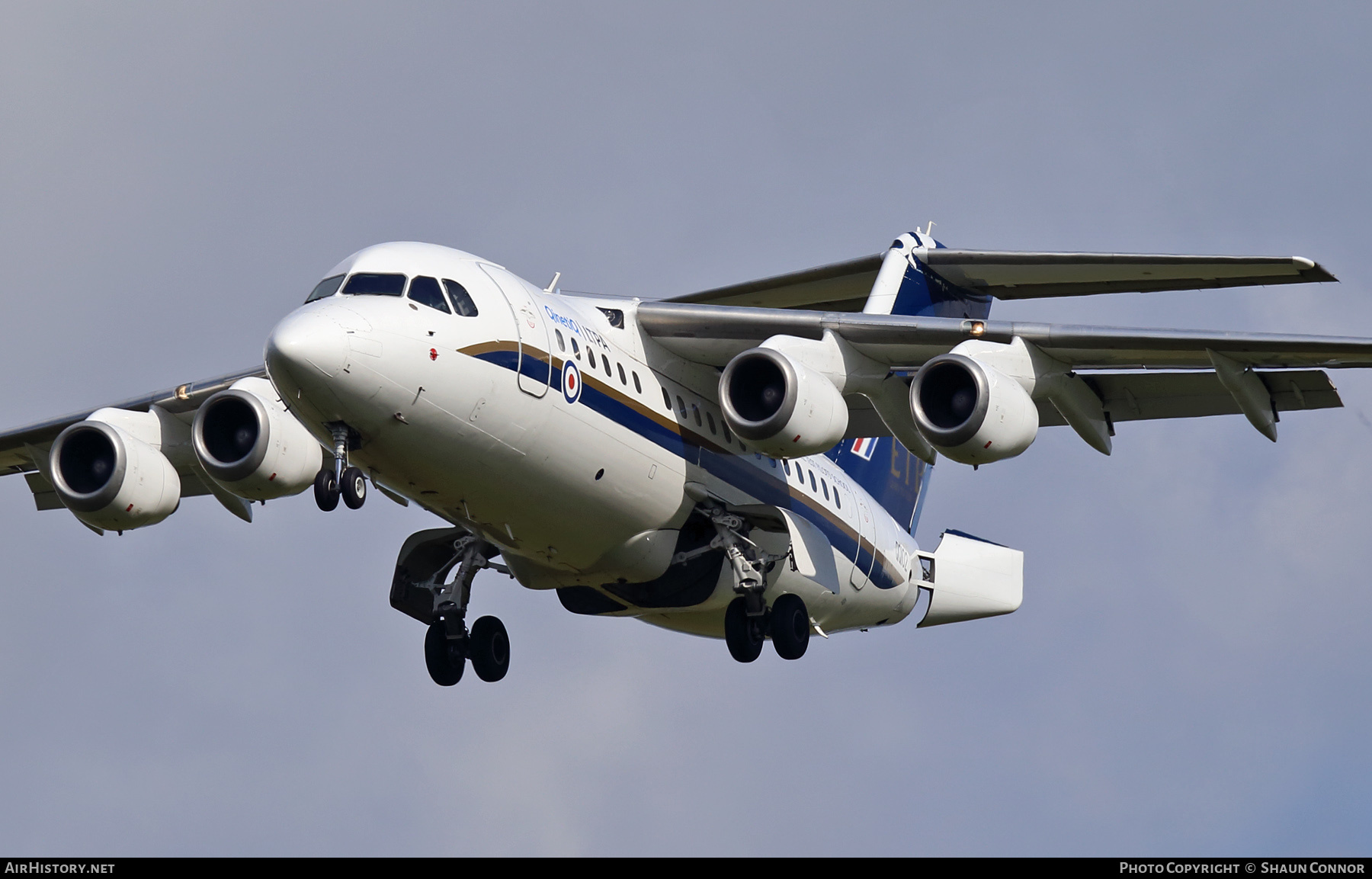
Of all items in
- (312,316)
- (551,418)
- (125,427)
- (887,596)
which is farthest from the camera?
(887,596)

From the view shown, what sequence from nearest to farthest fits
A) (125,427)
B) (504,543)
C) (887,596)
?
(504,543) < (125,427) < (887,596)

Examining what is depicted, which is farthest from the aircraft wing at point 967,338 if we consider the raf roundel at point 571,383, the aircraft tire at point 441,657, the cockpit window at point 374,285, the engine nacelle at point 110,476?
the engine nacelle at point 110,476

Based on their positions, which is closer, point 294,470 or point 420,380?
point 420,380

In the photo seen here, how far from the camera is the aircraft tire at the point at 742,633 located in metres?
14.2

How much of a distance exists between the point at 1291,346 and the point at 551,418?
4943 mm

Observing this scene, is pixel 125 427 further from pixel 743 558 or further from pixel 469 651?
pixel 743 558

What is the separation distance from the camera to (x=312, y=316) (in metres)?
11.5

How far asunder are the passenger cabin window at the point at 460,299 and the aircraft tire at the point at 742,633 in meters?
3.44

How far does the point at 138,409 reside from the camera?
14859mm

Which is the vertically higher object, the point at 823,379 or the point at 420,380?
the point at 823,379

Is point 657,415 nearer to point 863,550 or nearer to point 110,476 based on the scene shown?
point 863,550
